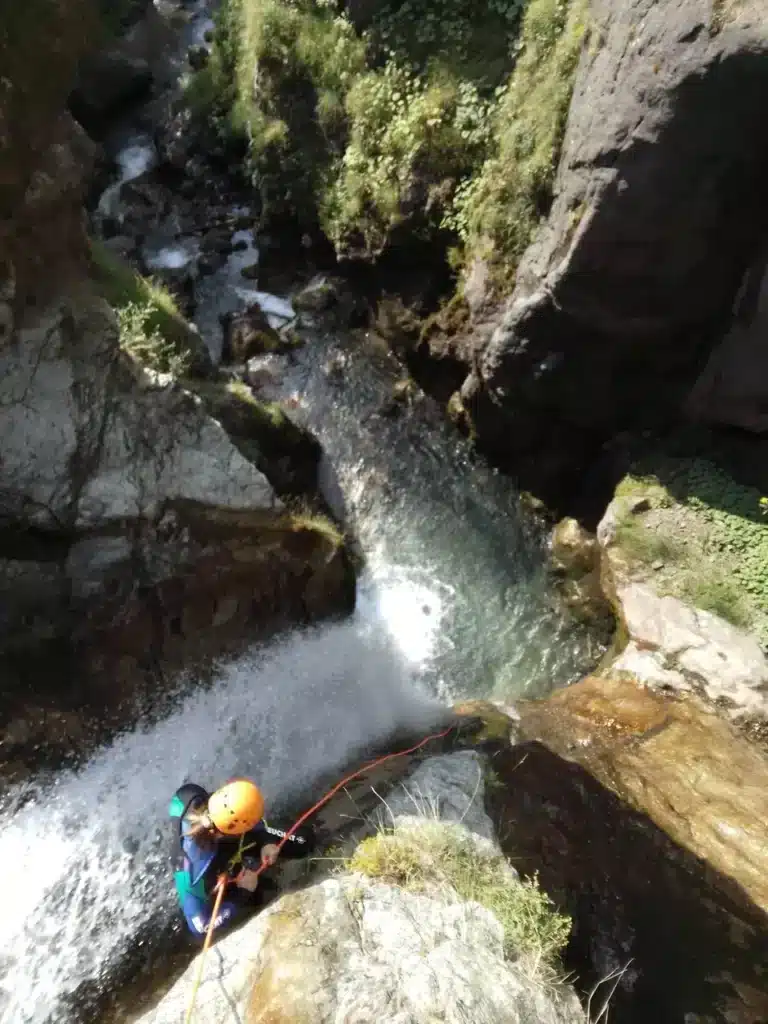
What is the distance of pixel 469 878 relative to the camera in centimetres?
416

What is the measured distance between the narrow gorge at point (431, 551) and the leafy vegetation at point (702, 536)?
43 millimetres

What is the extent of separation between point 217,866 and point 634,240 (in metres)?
7.15

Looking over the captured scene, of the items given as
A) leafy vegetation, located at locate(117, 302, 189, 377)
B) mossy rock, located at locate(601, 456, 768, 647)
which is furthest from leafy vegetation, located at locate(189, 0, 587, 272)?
leafy vegetation, located at locate(117, 302, 189, 377)

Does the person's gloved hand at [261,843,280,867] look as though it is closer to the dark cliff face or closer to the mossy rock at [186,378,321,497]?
the mossy rock at [186,378,321,497]

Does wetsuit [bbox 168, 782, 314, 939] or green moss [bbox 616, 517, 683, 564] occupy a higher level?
green moss [bbox 616, 517, 683, 564]

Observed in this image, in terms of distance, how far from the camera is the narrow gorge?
4.25m

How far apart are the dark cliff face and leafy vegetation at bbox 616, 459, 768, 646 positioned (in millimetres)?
957

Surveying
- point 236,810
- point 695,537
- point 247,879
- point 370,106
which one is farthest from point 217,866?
point 370,106

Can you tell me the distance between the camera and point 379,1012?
3.34 m

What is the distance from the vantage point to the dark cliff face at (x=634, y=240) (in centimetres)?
604

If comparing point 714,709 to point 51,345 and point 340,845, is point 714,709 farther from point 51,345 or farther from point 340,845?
point 51,345

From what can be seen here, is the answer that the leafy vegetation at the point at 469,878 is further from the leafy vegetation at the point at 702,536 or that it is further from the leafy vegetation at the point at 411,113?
the leafy vegetation at the point at 411,113

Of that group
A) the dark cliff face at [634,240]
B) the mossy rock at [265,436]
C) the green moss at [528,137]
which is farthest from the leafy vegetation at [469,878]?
the green moss at [528,137]

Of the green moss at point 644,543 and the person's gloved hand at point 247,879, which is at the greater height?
the green moss at point 644,543
